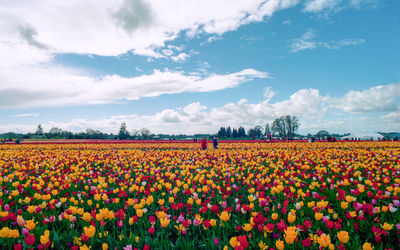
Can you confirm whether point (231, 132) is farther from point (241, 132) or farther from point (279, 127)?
point (279, 127)

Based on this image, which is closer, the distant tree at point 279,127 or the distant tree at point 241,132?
the distant tree at point 279,127

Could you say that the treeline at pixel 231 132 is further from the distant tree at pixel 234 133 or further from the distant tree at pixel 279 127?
the distant tree at pixel 279 127

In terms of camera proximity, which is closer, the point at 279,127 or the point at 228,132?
the point at 279,127

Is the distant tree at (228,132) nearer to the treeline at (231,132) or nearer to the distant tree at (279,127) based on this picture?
the treeline at (231,132)

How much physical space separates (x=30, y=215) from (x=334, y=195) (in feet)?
18.5

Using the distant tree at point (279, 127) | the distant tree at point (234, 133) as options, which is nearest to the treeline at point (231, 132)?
the distant tree at point (234, 133)

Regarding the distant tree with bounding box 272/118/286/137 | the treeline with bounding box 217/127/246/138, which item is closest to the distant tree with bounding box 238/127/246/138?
the treeline with bounding box 217/127/246/138

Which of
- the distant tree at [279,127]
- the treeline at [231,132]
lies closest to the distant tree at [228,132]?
the treeline at [231,132]

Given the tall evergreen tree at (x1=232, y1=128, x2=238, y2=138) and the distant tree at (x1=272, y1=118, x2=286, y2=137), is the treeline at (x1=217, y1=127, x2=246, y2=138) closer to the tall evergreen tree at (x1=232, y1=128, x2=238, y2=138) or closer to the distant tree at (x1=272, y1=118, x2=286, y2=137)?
the tall evergreen tree at (x1=232, y1=128, x2=238, y2=138)

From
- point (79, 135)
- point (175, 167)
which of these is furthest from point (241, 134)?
point (175, 167)

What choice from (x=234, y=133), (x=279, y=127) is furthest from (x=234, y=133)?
(x=279, y=127)

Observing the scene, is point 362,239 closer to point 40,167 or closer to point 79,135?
point 40,167

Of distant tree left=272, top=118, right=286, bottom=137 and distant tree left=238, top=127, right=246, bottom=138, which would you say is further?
distant tree left=238, top=127, right=246, bottom=138

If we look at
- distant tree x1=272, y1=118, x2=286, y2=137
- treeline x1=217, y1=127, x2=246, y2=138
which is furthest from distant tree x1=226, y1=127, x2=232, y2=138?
distant tree x1=272, y1=118, x2=286, y2=137
